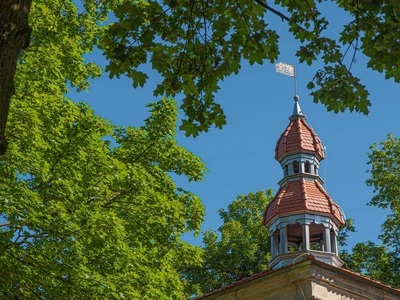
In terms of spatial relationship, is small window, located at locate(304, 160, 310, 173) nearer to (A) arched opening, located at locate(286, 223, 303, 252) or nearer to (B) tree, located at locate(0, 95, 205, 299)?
(A) arched opening, located at locate(286, 223, 303, 252)

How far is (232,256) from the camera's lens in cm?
3466

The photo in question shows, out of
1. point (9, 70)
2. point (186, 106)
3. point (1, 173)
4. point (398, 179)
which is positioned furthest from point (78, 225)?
point (398, 179)

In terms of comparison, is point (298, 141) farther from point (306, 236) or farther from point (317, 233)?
point (306, 236)

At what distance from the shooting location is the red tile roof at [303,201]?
2161cm

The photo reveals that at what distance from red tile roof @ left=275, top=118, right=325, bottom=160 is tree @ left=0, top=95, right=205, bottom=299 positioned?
6.47 meters

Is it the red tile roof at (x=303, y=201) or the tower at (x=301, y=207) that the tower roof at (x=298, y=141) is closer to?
the tower at (x=301, y=207)

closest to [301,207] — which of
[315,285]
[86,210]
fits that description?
[315,285]

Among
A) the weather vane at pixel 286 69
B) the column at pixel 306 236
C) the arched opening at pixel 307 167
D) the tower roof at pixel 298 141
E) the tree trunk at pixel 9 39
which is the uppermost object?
the weather vane at pixel 286 69

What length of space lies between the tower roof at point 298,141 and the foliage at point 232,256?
1098cm

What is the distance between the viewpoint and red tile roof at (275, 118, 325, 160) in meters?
23.4

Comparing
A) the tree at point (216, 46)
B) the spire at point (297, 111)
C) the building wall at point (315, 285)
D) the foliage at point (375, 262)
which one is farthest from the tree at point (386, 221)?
the tree at point (216, 46)

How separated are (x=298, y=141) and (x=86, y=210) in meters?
11.4

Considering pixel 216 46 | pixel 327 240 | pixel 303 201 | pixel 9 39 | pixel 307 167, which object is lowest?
pixel 9 39

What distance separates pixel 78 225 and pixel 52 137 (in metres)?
2.14
